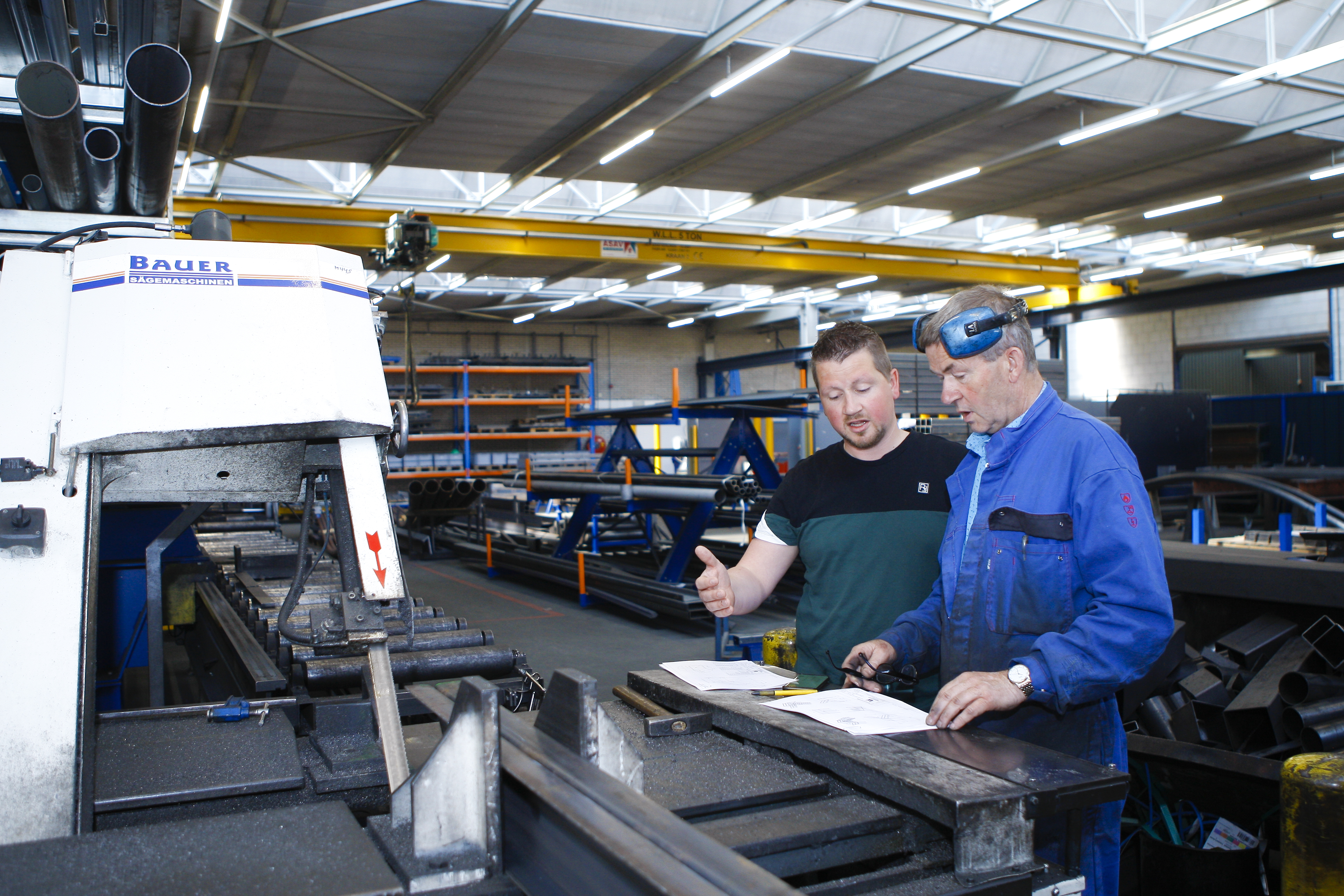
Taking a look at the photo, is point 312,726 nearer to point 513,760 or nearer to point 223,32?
point 513,760

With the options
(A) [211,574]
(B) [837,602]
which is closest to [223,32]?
(A) [211,574]

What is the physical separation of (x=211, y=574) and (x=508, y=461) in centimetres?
1093

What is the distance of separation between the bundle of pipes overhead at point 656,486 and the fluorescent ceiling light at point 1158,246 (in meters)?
10.6

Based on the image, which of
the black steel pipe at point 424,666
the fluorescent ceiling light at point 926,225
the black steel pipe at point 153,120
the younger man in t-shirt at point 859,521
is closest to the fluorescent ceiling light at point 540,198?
the fluorescent ceiling light at point 926,225

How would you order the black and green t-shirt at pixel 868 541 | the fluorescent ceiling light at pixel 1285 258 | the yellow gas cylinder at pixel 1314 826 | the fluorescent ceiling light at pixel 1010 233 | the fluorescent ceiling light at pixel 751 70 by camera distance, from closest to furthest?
the yellow gas cylinder at pixel 1314 826
the black and green t-shirt at pixel 868 541
the fluorescent ceiling light at pixel 751 70
the fluorescent ceiling light at pixel 1010 233
the fluorescent ceiling light at pixel 1285 258

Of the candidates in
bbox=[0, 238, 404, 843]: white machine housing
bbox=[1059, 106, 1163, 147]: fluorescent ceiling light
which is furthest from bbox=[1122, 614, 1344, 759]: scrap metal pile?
bbox=[1059, 106, 1163, 147]: fluorescent ceiling light

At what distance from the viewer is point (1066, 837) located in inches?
46.6

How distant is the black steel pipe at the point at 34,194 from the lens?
2.10m

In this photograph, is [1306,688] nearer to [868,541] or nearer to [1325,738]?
[1325,738]

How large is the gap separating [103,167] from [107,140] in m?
0.10

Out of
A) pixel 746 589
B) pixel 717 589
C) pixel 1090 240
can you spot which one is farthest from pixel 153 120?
pixel 1090 240

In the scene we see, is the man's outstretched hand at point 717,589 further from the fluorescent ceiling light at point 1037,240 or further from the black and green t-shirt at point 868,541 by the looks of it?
the fluorescent ceiling light at point 1037,240

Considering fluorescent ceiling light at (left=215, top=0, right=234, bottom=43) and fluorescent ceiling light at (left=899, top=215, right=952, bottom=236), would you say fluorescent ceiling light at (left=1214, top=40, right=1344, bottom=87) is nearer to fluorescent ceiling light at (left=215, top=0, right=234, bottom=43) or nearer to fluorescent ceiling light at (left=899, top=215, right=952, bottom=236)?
fluorescent ceiling light at (left=899, top=215, right=952, bottom=236)

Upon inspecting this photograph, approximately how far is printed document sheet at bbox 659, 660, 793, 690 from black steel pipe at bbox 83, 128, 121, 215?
1.59 metres
